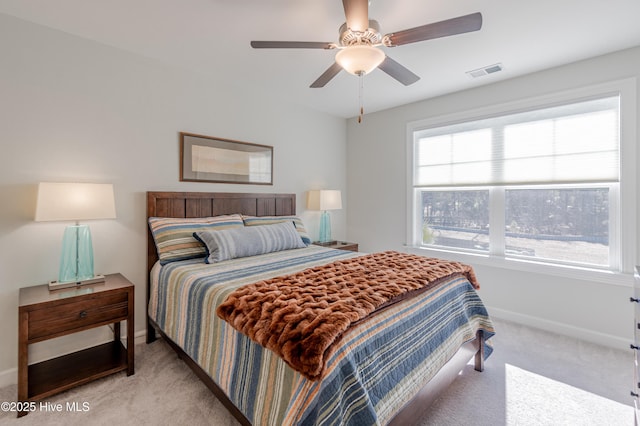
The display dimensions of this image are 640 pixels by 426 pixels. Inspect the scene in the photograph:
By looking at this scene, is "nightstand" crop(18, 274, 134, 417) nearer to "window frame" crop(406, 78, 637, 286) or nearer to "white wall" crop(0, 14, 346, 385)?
"white wall" crop(0, 14, 346, 385)

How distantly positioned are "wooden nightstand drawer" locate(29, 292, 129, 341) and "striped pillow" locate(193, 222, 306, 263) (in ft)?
2.16

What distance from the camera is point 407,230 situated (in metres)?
3.91

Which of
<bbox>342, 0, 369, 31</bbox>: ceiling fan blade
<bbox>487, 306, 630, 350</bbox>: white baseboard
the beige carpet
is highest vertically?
<bbox>342, 0, 369, 31</bbox>: ceiling fan blade

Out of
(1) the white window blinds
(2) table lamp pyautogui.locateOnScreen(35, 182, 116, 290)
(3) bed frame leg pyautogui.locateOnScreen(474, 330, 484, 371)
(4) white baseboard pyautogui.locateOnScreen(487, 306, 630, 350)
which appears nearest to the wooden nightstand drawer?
(2) table lamp pyautogui.locateOnScreen(35, 182, 116, 290)

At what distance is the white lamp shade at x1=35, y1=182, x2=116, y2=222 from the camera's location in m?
1.90

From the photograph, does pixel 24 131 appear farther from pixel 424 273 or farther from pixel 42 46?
pixel 424 273

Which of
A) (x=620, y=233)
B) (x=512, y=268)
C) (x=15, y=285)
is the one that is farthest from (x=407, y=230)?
(x=15, y=285)

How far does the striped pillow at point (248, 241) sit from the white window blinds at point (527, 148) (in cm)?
197

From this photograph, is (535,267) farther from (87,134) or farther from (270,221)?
(87,134)

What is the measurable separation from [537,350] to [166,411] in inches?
113

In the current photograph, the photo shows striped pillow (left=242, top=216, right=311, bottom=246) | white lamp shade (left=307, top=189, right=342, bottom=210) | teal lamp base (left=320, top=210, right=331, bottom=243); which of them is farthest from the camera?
teal lamp base (left=320, top=210, right=331, bottom=243)

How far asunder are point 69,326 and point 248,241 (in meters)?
1.30

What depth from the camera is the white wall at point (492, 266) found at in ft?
8.36

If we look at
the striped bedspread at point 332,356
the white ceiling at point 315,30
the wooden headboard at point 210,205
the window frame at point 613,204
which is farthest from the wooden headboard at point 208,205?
the window frame at point 613,204
